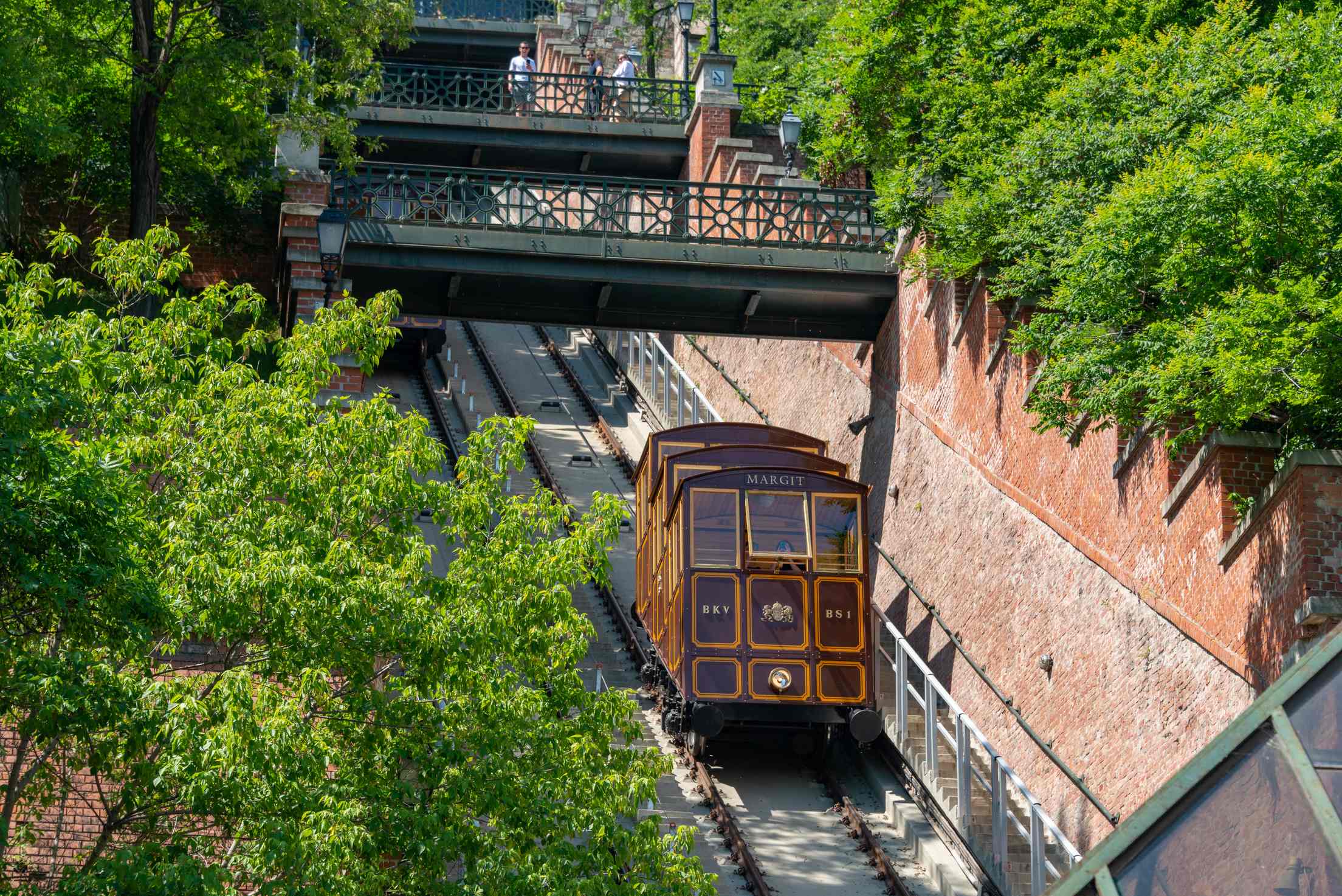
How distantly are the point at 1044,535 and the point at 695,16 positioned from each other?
1159 inches

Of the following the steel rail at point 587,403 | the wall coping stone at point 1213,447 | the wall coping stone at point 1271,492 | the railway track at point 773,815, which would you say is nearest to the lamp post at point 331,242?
the railway track at point 773,815

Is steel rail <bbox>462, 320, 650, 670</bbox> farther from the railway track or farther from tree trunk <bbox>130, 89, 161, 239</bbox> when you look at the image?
tree trunk <bbox>130, 89, 161, 239</bbox>

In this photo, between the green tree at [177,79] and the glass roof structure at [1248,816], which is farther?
the green tree at [177,79]

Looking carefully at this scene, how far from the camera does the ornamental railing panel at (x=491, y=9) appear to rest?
50406 millimetres

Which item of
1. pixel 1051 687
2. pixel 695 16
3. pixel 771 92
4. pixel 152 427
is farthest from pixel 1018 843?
pixel 695 16

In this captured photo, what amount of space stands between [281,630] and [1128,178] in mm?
9330

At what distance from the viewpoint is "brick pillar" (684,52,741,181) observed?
33.3 meters

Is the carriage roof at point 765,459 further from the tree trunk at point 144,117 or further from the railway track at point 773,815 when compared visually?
the tree trunk at point 144,117

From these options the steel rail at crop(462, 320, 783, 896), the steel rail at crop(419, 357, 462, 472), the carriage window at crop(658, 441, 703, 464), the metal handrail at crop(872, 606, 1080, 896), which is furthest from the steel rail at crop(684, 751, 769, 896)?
the steel rail at crop(419, 357, 462, 472)

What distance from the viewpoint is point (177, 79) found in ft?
65.1

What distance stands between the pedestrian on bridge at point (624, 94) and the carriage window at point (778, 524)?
19.9 meters

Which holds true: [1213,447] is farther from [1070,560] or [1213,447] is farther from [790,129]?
[790,129]

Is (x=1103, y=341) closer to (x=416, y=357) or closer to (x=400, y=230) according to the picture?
(x=400, y=230)

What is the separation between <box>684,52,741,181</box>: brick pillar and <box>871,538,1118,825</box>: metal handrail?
12698 millimetres
